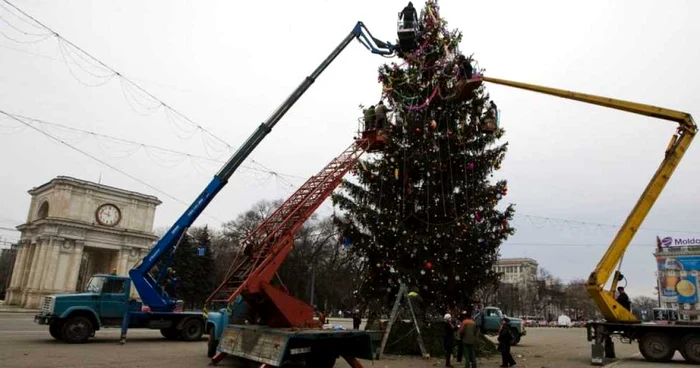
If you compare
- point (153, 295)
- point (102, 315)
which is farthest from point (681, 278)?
point (102, 315)

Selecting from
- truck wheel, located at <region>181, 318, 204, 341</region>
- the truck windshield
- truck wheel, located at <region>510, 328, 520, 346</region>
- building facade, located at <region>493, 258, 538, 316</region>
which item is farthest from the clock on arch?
building facade, located at <region>493, 258, 538, 316</region>

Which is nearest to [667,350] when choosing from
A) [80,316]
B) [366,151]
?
[366,151]

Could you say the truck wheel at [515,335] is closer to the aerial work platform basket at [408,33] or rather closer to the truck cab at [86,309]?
the aerial work platform basket at [408,33]

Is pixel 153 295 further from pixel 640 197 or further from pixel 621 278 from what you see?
pixel 640 197

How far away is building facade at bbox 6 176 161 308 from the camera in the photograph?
48844mm

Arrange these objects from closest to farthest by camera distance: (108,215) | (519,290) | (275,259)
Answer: (275,259), (108,215), (519,290)

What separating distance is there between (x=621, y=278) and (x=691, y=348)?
3112 mm

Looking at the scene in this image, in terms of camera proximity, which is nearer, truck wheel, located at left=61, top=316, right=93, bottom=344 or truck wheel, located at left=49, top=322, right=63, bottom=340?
truck wheel, located at left=61, top=316, right=93, bottom=344

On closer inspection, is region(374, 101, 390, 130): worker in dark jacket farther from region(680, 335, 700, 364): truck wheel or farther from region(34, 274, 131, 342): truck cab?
region(680, 335, 700, 364): truck wheel

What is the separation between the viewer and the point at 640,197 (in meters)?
17.2

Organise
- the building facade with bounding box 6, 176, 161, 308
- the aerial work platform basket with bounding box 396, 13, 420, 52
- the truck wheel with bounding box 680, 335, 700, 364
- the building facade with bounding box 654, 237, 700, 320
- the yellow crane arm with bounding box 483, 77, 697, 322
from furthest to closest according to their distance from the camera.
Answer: the building facade with bounding box 6, 176, 161, 308 < the building facade with bounding box 654, 237, 700, 320 < the aerial work platform basket with bounding box 396, 13, 420, 52 < the yellow crane arm with bounding box 483, 77, 697, 322 < the truck wheel with bounding box 680, 335, 700, 364

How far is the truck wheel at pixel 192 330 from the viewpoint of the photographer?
63.8 feet

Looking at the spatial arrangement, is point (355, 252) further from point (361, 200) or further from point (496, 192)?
point (496, 192)

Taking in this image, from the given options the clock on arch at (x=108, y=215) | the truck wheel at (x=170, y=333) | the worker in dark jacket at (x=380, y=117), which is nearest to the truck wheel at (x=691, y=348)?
the worker in dark jacket at (x=380, y=117)
